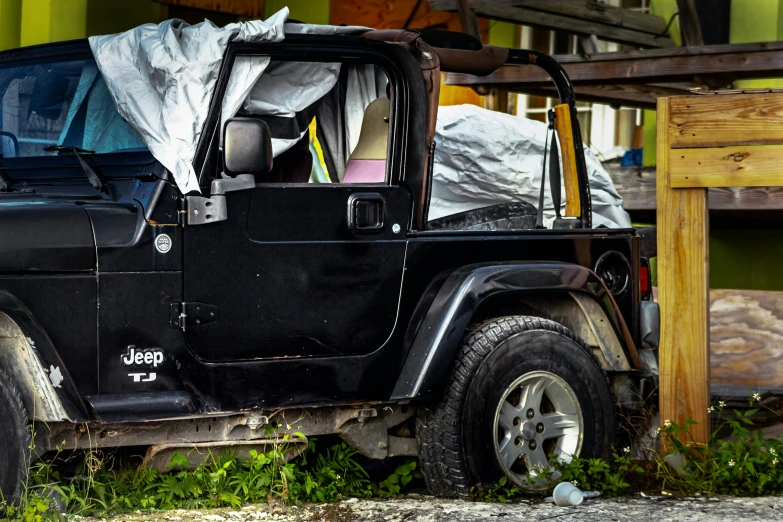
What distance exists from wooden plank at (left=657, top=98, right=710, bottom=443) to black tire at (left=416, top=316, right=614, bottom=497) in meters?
0.74

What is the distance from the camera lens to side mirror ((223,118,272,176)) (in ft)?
14.7

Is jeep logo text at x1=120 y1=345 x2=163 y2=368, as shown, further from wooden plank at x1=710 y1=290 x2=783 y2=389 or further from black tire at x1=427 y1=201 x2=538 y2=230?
wooden plank at x1=710 y1=290 x2=783 y2=389

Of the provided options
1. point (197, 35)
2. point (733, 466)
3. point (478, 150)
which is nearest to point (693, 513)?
point (733, 466)

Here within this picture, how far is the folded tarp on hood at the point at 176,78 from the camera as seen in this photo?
4.64 meters

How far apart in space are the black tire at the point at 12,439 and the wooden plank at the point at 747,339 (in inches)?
210

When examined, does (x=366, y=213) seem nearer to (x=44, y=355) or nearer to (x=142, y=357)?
(x=142, y=357)

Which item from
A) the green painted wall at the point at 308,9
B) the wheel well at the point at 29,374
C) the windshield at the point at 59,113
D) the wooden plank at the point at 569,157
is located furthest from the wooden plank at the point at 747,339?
the green painted wall at the point at 308,9

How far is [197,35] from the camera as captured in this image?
4.81 m

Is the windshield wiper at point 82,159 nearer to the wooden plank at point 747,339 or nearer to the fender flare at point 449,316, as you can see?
the fender flare at point 449,316

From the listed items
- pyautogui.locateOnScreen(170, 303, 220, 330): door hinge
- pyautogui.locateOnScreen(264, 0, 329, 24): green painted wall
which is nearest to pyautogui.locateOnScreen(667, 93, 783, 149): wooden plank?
pyautogui.locateOnScreen(170, 303, 220, 330): door hinge

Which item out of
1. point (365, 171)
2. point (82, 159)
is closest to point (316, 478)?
point (365, 171)

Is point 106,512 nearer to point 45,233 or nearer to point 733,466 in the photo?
point 45,233

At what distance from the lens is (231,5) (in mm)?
11352

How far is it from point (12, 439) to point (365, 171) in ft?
6.12
